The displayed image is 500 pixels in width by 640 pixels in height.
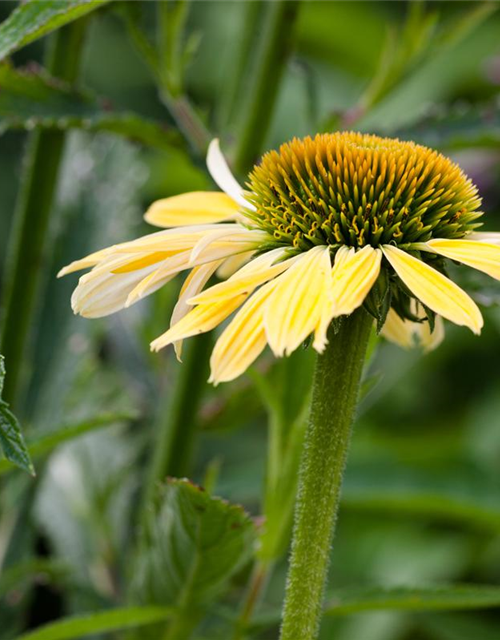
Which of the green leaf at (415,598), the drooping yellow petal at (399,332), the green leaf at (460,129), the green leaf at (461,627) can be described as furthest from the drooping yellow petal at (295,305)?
the green leaf at (461,627)

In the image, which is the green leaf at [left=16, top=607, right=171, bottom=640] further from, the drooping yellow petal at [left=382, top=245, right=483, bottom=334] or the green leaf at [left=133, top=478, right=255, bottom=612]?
the drooping yellow petal at [left=382, top=245, right=483, bottom=334]

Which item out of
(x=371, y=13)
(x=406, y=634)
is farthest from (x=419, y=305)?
(x=371, y=13)

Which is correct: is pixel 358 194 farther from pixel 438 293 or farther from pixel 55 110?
pixel 55 110

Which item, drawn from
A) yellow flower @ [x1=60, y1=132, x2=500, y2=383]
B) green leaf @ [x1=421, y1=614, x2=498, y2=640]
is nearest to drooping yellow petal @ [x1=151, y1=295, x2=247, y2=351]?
yellow flower @ [x1=60, y1=132, x2=500, y2=383]

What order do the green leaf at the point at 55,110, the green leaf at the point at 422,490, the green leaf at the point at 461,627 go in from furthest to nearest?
the green leaf at the point at 461,627
the green leaf at the point at 422,490
the green leaf at the point at 55,110

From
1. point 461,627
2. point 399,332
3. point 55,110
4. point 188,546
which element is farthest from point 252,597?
point 461,627

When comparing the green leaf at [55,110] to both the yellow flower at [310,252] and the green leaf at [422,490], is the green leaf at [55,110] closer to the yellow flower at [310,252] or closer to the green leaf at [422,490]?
the yellow flower at [310,252]
